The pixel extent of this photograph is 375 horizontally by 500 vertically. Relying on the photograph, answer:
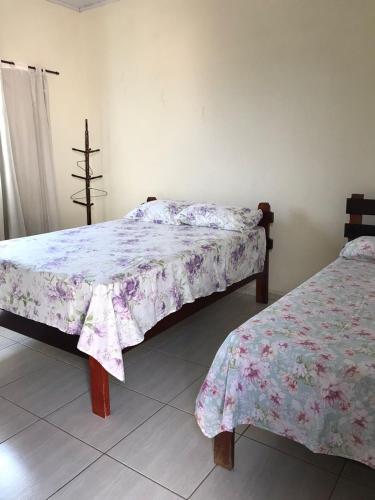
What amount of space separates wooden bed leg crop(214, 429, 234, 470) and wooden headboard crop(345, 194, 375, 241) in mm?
1736

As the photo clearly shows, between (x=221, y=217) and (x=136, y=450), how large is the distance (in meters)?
1.73

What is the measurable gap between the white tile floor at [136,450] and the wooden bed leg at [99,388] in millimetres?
43

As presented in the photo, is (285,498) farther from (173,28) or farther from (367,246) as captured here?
(173,28)

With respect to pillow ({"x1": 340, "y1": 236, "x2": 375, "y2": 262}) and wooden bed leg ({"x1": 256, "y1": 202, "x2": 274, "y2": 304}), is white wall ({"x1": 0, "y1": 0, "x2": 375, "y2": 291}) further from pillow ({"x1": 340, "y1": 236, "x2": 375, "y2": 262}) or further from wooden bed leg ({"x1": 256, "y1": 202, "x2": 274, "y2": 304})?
pillow ({"x1": 340, "y1": 236, "x2": 375, "y2": 262})

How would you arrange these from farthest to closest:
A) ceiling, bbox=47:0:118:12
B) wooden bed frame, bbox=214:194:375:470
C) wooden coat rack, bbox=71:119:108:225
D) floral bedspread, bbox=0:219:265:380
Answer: wooden coat rack, bbox=71:119:108:225
ceiling, bbox=47:0:118:12
wooden bed frame, bbox=214:194:375:470
floral bedspread, bbox=0:219:265:380

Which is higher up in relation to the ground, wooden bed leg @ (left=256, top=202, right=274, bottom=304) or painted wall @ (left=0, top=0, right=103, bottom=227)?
painted wall @ (left=0, top=0, right=103, bottom=227)

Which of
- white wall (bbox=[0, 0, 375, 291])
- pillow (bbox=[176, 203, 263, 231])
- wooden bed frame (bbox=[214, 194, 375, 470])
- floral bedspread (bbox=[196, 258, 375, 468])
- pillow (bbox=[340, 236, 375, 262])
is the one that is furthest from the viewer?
pillow (bbox=[176, 203, 263, 231])

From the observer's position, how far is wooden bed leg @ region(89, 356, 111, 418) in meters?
1.76

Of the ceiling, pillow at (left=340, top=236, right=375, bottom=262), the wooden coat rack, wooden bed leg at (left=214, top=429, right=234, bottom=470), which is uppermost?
the ceiling

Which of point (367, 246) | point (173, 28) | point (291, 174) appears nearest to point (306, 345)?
point (367, 246)

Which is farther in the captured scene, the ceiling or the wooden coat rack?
the wooden coat rack

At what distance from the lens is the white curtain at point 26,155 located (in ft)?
10.9

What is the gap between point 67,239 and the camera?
→ 2555 mm

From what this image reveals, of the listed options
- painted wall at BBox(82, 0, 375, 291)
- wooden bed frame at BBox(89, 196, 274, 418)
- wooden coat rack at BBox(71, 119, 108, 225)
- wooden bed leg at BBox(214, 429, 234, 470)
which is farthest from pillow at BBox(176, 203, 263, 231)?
wooden bed leg at BBox(214, 429, 234, 470)
